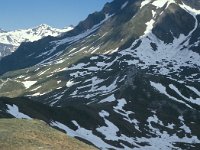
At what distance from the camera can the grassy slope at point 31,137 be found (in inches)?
1615

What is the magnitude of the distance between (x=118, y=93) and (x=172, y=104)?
2143 centimetres

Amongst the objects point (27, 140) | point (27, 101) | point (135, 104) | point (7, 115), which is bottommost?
point (27, 140)

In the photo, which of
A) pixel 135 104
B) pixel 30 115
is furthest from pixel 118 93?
pixel 30 115

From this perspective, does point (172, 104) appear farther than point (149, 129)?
Yes

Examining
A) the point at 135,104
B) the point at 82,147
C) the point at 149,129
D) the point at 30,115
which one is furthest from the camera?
the point at 135,104

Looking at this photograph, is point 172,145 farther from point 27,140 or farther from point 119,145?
point 27,140

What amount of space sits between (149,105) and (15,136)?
139273 mm

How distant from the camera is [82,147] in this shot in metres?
46.5

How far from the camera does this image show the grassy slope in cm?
4103

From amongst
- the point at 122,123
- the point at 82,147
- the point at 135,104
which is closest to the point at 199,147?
the point at 122,123

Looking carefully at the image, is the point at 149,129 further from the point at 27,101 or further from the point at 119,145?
the point at 27,101

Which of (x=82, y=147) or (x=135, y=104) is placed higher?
(x=135, y=104)

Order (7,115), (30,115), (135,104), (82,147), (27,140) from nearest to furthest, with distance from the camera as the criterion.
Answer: (27,140) < (82,147) < (7,115) < (30,115) < (135,104)

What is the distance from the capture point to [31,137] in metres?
43.6
